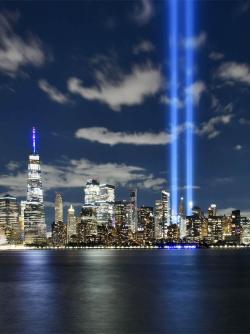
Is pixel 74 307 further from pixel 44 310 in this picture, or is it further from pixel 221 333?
Answer: pixel 221 333

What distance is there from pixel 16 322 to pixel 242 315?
23365 mm

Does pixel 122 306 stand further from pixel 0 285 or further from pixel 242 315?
pixel 0 285

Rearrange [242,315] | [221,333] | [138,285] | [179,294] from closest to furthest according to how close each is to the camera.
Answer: [221,333] < [242,315] < [179,294] < [138,285]

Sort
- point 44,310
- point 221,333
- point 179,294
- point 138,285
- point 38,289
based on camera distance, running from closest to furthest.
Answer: point 221,333, point 44,310, point 179,294, point 38,289, point 138,285

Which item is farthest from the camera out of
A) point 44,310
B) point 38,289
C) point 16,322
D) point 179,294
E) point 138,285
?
point 138,285

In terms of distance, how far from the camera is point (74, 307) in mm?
63812

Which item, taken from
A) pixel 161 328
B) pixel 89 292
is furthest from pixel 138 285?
pixel 161 328

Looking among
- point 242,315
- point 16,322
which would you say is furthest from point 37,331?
point 242,315

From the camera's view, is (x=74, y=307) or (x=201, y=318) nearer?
(x=201, y=318)

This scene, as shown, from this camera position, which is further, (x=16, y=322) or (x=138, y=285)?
(x=138, y=285)

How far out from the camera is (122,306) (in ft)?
213

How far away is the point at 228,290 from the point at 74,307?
3142 cm

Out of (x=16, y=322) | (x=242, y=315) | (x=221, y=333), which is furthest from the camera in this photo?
(x=242, y=315)

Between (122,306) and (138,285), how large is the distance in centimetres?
3159
